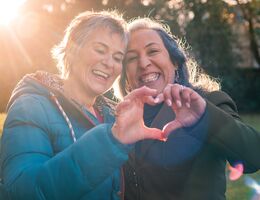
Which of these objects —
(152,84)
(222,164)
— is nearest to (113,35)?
(152,84)

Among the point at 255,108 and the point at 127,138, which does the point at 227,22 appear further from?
the point at 127,138

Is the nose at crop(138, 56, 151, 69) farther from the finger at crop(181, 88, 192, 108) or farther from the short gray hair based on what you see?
the finger at crop(181, 88, 192, 108)

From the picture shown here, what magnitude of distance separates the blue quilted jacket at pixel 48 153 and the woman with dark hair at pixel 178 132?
0.35 m

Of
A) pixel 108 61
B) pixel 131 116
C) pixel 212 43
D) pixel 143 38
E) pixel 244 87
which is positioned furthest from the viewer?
pixel 244 87

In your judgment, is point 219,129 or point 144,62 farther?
point 144,62

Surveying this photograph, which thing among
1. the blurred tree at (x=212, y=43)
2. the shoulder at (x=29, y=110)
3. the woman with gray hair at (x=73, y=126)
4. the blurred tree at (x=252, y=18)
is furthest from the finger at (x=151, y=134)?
the blurred tree at (x=252, y=18)

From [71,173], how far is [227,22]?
2392cm

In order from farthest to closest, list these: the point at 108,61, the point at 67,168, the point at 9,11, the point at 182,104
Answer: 1. the point at 9,11
2. the point at 108,61
3. the point at 182,104
4. the point at 67,168

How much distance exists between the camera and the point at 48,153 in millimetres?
2148

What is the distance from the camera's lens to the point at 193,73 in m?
4.01

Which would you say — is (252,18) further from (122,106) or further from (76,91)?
(122,106)

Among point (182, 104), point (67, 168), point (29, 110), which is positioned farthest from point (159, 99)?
point (29, 110)

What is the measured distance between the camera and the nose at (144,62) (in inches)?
133

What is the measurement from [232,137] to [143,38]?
4.26 feet
